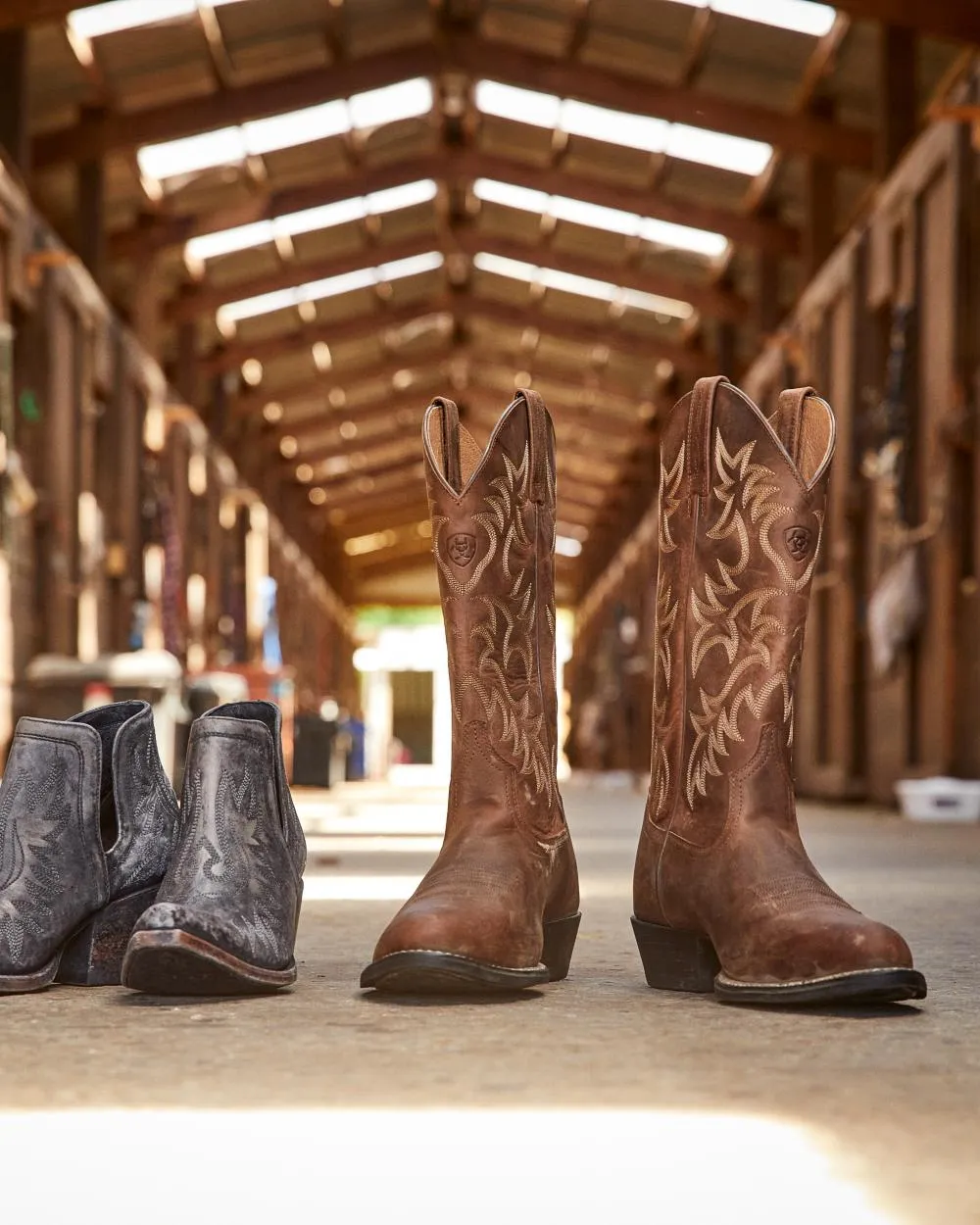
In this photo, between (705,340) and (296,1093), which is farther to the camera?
(705,340)

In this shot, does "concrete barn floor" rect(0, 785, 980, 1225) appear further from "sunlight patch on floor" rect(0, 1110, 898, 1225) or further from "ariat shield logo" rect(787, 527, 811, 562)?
"ariat shield logo" rect(787, 527, 811, 562)

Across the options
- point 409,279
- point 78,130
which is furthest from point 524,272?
point 78,130

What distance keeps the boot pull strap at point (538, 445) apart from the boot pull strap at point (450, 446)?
0.09 meters

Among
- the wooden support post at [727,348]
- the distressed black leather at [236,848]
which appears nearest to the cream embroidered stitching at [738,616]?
the distressed black leather at [236,848]

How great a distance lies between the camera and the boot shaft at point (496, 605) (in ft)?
6.28

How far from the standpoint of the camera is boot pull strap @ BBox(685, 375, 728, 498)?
187 cm

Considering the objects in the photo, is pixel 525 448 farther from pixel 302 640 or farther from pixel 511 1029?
pixel 302 640

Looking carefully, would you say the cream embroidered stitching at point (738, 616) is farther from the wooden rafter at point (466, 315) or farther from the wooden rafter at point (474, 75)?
the wooden rafter at point (466, 315)

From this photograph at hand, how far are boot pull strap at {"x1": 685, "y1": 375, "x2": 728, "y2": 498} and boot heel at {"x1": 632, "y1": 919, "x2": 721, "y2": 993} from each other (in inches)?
19.9

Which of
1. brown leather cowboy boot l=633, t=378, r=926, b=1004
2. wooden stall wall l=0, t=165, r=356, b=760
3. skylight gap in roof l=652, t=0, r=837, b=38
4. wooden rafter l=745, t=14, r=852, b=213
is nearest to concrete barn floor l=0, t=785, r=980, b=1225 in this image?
brown leather cowboy boot l=633, t=378, r=926, b=1004

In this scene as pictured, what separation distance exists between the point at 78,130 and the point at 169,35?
0.99m

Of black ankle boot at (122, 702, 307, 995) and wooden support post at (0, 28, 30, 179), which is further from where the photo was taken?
wooden support post at (0, 28, 30, 179)

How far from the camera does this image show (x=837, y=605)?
10.2m

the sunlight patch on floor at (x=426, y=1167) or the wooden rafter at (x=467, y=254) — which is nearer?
the sunlight patch on floor at (x=426, y=1167)
